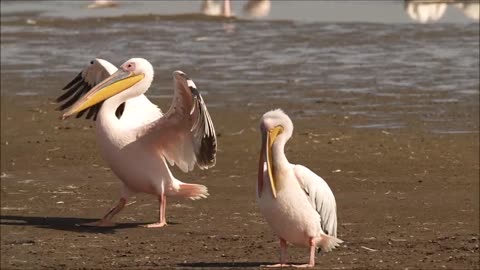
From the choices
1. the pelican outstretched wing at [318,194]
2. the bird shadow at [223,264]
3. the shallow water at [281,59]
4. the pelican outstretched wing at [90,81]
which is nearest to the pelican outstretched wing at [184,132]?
the pelican outstretched wing at [90,81]

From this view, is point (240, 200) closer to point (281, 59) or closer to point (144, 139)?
point (144, 139)

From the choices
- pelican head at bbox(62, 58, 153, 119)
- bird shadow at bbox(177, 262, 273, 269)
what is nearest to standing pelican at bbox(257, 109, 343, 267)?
bird shadow at bbox(177, 262, 273, 269)

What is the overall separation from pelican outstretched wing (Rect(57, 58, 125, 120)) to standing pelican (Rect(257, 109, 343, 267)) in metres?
3.08

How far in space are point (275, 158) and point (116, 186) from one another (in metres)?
3.49

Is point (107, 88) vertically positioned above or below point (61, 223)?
above

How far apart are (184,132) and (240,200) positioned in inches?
31.1

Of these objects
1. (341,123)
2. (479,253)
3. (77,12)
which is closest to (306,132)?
(341,123)

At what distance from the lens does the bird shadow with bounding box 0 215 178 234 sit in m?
9.97

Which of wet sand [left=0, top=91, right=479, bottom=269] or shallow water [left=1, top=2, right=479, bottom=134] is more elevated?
shallow water [left=1, top=2, right=479, bottom=134]

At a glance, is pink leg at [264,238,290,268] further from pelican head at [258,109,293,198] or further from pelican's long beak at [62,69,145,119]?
pelican's long beak at [62,69,145,119]

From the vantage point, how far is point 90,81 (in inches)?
447

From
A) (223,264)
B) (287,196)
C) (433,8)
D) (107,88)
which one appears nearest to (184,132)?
(107,88)

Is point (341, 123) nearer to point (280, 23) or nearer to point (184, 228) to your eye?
point (184, 228)

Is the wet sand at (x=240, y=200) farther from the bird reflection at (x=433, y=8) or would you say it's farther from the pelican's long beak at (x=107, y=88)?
the bird reflection at (x=433, y=8)
